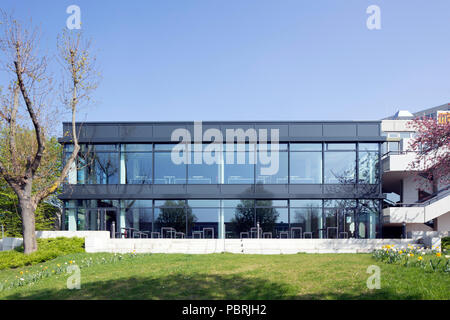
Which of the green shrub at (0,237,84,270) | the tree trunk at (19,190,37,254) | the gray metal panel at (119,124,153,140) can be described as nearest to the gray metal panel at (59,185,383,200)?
the gray metal panel at (119,124,153,140)

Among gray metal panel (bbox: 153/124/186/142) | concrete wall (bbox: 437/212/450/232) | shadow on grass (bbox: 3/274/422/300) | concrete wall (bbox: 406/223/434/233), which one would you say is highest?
gray metal panel (bbox: 153/124/186/142)

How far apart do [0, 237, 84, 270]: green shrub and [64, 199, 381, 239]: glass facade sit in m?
5.80

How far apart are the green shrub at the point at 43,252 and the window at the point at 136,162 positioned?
6.78 m

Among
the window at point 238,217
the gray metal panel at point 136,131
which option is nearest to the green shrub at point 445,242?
the window at point 238,217

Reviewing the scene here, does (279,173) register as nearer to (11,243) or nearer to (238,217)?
(238,217)

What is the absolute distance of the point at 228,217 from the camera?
77.8ft

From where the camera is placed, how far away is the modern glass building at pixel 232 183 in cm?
2330

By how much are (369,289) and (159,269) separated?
5914mm

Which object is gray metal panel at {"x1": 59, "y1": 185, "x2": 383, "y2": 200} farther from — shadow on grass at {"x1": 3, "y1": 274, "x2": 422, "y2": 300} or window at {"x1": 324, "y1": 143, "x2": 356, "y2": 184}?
shadow on grass at {"x1": 3, "y1": 274, "x2": 422, "y2": 300}

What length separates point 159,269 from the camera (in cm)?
1088

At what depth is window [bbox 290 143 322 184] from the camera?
2362 centimetres

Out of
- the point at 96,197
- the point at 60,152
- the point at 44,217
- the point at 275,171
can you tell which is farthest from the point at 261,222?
the point at 44,217

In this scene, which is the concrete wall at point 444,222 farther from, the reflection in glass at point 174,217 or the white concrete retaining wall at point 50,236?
the white concrete retaining wall at point 50,236

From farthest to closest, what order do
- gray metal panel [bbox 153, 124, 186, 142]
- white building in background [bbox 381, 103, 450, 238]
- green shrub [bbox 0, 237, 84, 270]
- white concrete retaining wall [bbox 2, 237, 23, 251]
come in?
gray metal panel [bbox 153, 124, 186, 142], white building in background [bbox 381, 103, 450, 238], white concrete retaining wall [bbox 2, 237, 23, 251], green shrub [bbox 0, 237, 84, 270]
